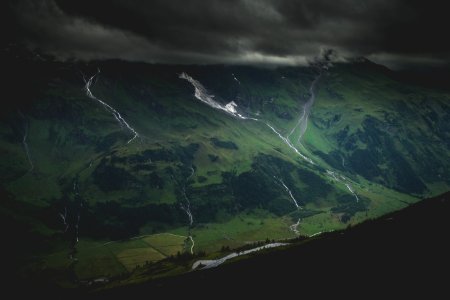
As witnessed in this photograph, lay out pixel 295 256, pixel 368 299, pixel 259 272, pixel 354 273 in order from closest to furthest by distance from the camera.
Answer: pixel 368 299 → pixel 354 273 → pixel 259 272 → pixel 295 256

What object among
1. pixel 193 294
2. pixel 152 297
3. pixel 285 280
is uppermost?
pixel 285 280

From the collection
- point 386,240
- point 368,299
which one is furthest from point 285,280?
point 386,240

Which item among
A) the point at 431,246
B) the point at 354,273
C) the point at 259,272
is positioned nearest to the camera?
the point at 354,273

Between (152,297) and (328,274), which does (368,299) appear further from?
(152,297)

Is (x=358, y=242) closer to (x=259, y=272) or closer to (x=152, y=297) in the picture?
(x=259, y=272)

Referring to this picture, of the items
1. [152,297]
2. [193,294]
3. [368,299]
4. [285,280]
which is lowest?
[152,297]

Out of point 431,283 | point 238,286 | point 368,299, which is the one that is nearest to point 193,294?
point 238,286

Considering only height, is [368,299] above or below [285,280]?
above

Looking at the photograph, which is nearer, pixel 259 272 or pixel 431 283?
pixel 431 283

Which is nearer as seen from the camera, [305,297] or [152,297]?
[305,297]
